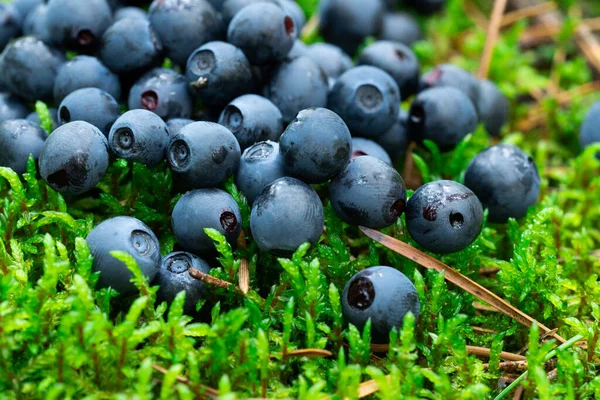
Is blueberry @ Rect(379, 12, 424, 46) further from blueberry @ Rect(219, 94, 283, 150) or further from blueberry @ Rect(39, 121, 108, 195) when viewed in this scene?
blueberry @ Rect(39, 121, 108, 195)

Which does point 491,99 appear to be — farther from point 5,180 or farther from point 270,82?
point 5,180

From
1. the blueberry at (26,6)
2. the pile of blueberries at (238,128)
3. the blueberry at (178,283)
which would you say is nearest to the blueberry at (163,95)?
the pile of blueberries at (238,128)

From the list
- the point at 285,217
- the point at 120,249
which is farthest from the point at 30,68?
the point at 285,217

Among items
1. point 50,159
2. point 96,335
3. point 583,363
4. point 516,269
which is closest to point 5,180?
point 50,159

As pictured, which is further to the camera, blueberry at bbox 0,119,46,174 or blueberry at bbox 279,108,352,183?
blueberry at bbox 0,119,46,174

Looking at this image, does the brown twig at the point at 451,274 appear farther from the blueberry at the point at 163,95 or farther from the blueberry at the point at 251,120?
the blueberry at the point at 163,95

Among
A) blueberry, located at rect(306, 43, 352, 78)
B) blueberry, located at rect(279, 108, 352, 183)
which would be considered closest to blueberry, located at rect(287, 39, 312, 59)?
blueberry, located at rect(306, 43, 352, 78)

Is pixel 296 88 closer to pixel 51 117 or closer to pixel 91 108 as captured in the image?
pixel 91 108
